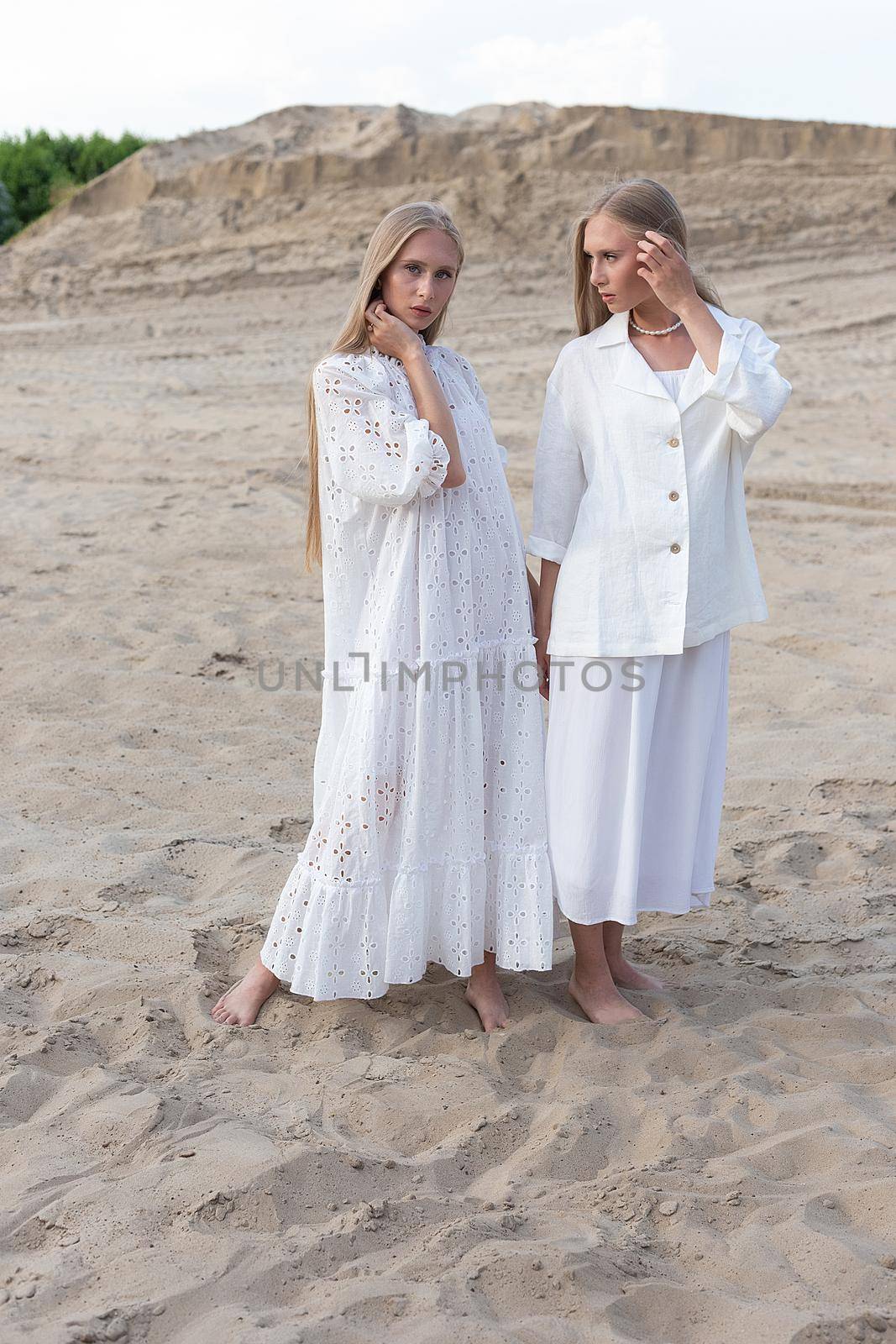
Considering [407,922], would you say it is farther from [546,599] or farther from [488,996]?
[546,599]

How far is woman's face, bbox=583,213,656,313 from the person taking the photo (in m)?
2.70

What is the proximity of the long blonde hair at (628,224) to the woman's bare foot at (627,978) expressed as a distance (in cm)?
153

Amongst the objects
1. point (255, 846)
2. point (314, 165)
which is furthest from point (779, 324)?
point (255, 846)

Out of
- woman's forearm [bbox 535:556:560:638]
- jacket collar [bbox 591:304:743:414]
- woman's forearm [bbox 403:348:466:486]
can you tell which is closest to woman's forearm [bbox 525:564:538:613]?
woman's forearm [bbox 535:556:560:638]

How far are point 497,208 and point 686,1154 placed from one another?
13178 mm

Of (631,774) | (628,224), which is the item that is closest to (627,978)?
(631,774)

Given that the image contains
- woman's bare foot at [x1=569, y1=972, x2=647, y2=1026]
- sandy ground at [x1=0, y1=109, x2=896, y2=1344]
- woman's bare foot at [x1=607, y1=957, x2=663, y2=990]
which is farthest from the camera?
woman's bare foot at [x1=607, y1=957, x2=663, y2=990]

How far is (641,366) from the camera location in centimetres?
276

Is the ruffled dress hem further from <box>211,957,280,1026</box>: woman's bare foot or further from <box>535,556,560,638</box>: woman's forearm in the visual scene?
<box>535,556,560,638</box>: woman's forearm

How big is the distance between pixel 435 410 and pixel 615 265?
0.50 metres

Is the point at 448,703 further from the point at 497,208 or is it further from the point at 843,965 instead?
the point at 497,208

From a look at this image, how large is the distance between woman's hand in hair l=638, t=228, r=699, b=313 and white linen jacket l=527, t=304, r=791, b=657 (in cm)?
11

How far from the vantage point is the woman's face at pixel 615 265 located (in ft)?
8.86

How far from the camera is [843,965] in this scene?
3.24 m
